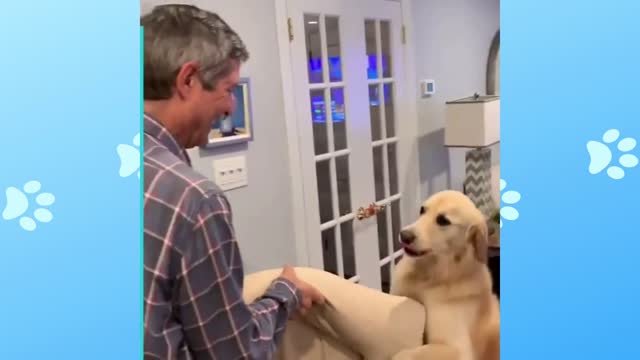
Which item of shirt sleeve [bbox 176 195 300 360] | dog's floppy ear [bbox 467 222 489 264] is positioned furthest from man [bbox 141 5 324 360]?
dog's floppy ear [bbox 467 222 489 264]

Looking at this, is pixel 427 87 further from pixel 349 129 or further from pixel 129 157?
pixel 129 157

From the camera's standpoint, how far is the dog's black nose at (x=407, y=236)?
1.13 m

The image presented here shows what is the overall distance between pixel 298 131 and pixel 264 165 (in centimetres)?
9

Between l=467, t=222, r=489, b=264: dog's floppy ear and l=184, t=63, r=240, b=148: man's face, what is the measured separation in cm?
47

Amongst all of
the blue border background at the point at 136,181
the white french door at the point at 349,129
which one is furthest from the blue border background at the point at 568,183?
the white french door at the point at 349,129

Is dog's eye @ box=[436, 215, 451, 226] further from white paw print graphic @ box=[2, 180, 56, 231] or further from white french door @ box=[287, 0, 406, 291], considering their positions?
white paw print graphic @ box=[2, 180, 56, 231]

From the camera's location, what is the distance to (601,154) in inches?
39.5

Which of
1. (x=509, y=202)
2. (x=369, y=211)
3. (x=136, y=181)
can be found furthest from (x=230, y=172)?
(x=509, y=202)

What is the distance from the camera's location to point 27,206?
1244 millimetres

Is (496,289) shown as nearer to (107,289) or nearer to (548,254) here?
(548,254)

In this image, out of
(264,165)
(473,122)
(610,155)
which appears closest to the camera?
(610,155)

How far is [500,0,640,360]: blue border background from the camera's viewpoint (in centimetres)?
98

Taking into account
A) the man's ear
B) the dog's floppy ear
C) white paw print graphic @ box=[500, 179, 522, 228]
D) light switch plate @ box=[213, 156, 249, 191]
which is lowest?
the dog's floppy ear

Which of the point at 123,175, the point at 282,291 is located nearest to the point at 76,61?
the point at 123,175
